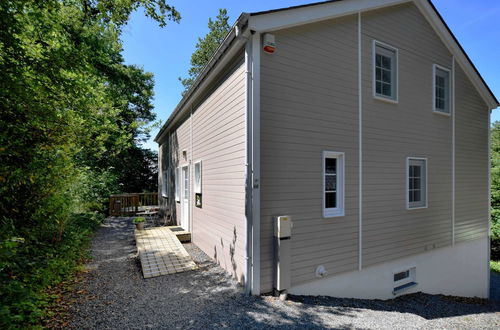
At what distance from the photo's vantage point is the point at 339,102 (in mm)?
5160

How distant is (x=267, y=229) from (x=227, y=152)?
1802 millimetres

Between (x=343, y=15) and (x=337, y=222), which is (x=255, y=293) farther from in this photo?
(x=343, y=15)

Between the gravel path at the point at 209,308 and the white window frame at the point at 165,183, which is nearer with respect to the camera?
the gravel path at the point at 209,308

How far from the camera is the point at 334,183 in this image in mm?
5109

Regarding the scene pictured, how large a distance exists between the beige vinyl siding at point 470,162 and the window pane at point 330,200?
5.00m

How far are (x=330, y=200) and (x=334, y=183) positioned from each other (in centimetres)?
36

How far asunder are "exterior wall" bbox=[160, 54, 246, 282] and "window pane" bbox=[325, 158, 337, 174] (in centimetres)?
185

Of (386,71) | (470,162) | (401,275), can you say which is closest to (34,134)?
(386,71)

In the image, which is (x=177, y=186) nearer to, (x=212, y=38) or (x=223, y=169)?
(x=223, y=169)

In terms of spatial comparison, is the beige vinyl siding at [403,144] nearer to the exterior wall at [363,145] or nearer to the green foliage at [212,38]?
the exterior wall at [363,145]

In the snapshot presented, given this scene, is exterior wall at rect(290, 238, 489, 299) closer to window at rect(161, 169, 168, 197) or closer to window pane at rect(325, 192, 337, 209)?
window pane at rect(325, 192, 337, 209)

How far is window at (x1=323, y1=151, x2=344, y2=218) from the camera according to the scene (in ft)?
16.4

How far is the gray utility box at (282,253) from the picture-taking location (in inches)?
162

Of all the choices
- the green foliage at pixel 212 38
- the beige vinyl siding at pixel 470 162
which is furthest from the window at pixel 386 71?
the green foliage at pixel 212 38
